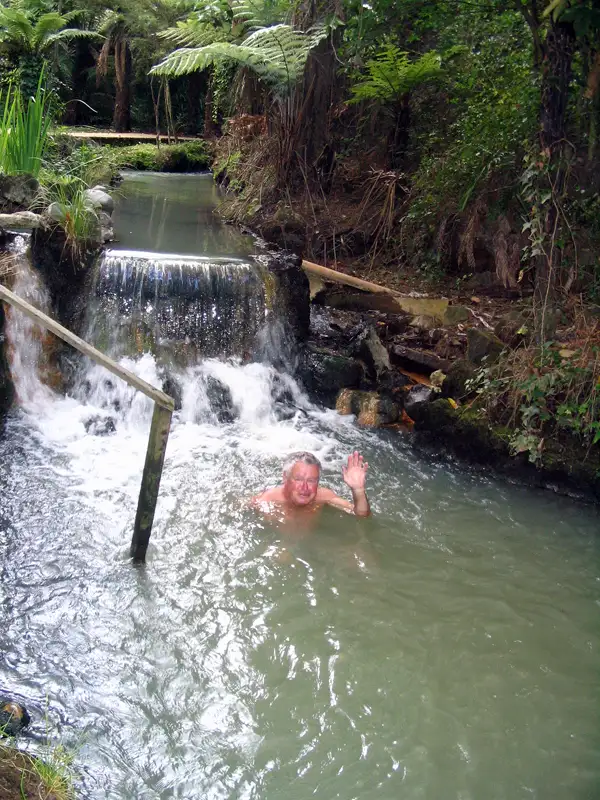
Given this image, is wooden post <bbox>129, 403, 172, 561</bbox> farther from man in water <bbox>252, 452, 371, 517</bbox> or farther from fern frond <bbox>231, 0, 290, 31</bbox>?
fern frond <bbox>231, 0, 290, 31</bbox>

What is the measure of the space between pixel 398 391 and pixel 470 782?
4.72 meters

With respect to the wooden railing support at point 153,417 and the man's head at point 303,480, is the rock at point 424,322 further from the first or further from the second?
the wooden railing support at point 153,417

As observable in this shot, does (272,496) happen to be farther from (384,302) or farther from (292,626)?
(384,302)

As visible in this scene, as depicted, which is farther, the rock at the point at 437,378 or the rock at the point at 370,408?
the rock at the point at 437,378

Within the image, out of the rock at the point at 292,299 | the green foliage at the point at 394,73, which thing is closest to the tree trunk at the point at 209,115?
the green foliage at the point at 394,73

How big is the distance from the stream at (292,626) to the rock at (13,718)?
0.09 meters

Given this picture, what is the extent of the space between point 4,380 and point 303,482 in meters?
3.50

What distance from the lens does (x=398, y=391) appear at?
739 cm

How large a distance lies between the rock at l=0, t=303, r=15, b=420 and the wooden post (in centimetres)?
286

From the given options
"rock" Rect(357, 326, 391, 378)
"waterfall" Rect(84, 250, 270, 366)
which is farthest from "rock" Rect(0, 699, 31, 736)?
"rock" Rect(357, 326, 391, 378)

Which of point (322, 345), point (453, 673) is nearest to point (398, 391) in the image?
point (322, 345)

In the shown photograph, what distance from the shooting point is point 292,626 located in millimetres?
3977

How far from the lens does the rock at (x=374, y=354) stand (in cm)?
771

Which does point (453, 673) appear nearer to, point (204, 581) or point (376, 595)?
point (376, 595)
